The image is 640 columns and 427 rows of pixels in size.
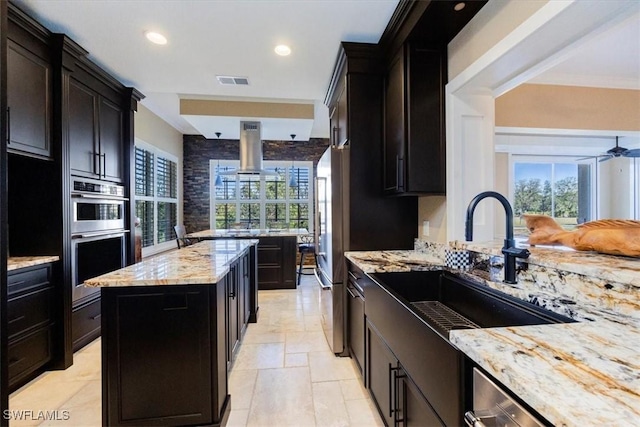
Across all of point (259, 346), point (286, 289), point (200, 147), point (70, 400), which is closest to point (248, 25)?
point (259, 346)

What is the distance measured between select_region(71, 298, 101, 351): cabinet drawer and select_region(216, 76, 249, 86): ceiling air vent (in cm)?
256

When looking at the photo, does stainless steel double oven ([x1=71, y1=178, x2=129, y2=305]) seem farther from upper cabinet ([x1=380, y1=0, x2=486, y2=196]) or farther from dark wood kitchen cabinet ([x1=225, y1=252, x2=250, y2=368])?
upper cabinet ([x1=380, y1=0, x2=486, y2=196])

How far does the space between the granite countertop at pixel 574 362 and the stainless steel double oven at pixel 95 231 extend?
3.09m

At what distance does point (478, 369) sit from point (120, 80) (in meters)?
3.98

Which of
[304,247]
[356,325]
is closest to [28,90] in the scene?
[356,325]

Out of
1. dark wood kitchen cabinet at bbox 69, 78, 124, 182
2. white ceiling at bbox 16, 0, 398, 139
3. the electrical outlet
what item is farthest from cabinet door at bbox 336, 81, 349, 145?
dark wood kitchen cabinet at bbox 69, 78, 124, 182

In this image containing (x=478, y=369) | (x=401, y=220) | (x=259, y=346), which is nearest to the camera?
(x=478, y=369)

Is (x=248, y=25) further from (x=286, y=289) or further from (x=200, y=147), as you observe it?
(x=200, y=147)

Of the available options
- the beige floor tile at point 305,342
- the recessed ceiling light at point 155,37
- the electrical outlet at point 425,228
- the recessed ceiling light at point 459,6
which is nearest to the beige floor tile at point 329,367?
the beige floor tile at point 305,342

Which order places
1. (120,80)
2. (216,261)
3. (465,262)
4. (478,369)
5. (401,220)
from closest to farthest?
1. (478,369)
2. (465,262)
3. (216,261)
4. (401,220)
5. (120,80)

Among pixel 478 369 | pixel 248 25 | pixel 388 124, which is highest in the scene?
pixel 248 25

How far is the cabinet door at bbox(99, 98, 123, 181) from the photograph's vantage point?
9.84 ft

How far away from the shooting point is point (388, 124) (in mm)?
2488

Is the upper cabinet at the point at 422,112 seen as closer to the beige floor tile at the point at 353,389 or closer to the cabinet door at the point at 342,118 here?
the cabinet door at the point at 342,118
